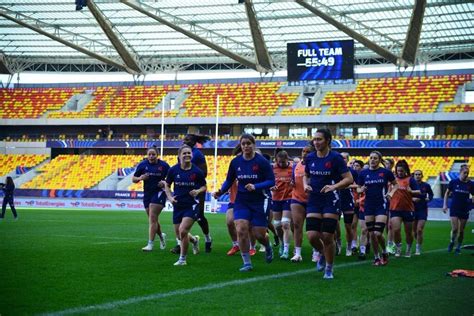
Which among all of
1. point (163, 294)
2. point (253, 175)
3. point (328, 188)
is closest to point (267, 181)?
point (253, 175)

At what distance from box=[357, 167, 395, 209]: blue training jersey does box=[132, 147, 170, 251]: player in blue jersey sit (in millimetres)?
3920

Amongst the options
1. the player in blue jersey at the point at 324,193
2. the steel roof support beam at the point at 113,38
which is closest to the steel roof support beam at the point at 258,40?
the steel roof support beam at the point at 113,38

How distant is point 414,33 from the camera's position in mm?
46219

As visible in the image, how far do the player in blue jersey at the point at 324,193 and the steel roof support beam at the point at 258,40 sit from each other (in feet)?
115

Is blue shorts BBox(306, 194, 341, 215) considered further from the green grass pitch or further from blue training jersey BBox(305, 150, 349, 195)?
the green grass pitch

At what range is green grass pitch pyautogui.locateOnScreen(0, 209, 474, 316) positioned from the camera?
7.74 m

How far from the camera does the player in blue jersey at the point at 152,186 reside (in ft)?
47.8

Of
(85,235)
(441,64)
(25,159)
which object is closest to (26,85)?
(25,159)

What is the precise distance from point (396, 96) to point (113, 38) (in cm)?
2070

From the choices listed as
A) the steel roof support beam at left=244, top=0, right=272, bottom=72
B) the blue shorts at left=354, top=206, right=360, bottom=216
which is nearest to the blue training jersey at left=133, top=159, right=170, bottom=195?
the blue shorts at left=354, top=206, right=360, bottom=216

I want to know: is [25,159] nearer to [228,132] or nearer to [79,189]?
[79,189]

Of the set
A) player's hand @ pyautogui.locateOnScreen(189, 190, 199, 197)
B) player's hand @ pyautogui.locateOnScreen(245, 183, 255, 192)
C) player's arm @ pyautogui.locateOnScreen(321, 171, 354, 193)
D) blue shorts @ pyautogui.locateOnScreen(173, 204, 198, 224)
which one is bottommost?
blue shorts @ pyautogui.locateOnScreen(173, 204, 198, 224)

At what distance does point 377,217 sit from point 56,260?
219 inches

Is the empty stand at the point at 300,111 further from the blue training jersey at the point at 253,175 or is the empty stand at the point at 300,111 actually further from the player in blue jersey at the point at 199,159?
the blue training jersey at the point at 253,175
